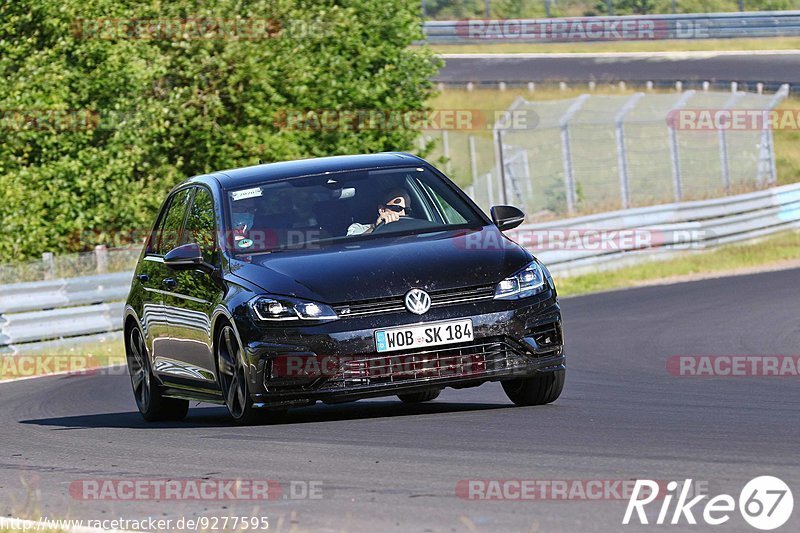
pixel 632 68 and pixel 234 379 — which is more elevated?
pixel 234 379

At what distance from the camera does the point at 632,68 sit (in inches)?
2047

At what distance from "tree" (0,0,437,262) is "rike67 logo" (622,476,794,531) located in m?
19.4

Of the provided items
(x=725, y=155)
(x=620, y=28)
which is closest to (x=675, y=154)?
(x=725, y=155)

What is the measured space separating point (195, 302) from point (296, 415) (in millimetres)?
947

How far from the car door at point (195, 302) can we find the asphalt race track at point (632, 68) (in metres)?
35.7

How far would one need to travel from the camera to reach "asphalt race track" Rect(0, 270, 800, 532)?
19.8 feet

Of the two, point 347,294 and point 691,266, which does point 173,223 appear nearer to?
point 347,294

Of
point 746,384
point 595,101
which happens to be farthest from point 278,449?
point 595,101

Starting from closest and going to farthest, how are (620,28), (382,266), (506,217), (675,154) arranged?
(382,266)
(506,217)
(675,154)
(620,28)

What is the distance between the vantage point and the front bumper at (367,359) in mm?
8609

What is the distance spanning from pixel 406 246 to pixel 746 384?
3048 millimetres

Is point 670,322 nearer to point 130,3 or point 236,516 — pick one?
point 236,516

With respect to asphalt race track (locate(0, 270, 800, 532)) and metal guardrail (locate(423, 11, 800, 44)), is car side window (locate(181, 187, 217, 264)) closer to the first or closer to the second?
asphalt race track (locate(0, 270, 800, 532))

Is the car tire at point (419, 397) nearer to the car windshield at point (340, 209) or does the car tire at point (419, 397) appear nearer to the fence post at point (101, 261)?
the car windshield at point (340, 209)
